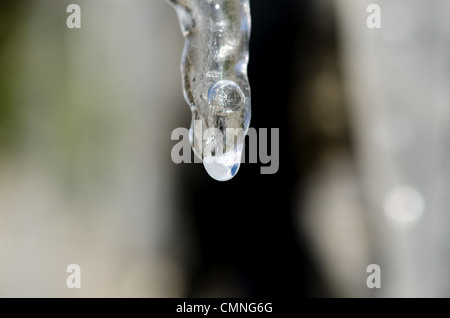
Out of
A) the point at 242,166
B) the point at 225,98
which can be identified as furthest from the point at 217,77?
the point at 242,166

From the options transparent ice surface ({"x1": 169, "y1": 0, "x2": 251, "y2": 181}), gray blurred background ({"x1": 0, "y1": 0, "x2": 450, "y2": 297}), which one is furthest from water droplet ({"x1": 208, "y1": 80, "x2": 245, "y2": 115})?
gray blurred background ({"x1": 0, "y1": 0, "x2": 450, "y2": 297})

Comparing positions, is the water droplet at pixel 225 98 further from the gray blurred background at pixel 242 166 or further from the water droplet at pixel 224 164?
the gray blurred background at pixel 242 166

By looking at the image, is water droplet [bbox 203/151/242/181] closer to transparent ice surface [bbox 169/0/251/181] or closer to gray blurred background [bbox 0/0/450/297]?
transparent ice surface [bbox 169/0/251/181]

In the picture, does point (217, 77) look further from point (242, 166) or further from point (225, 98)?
point (242, 166)

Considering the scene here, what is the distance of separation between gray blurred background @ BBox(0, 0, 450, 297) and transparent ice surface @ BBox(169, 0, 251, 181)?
1.16 m

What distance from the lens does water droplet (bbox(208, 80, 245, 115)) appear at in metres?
0.59

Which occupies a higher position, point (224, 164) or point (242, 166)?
point (224, 164)

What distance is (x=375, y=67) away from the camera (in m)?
1.79

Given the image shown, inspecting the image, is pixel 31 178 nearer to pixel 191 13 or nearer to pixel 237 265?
pixel 237 265

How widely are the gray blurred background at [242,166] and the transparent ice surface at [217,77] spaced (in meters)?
1.16

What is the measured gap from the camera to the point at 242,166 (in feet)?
5.90

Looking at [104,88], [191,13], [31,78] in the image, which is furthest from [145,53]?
[191,13]

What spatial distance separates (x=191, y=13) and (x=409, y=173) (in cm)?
126

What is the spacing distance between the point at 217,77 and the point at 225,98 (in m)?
0.04
